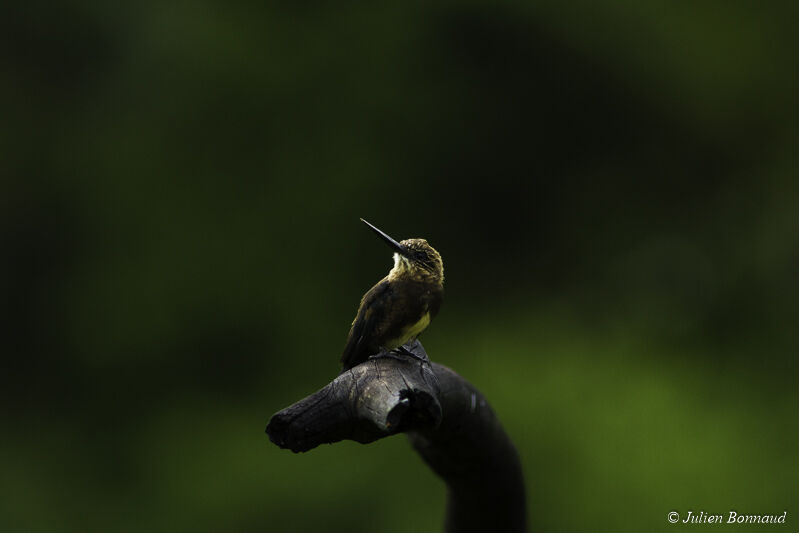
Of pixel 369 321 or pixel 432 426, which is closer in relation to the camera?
pixel 432 426

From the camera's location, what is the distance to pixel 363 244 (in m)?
3.54

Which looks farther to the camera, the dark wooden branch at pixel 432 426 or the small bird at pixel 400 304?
the small bird at pixel 400 304

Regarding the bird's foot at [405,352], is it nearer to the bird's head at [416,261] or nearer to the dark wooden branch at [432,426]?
the dark wooden branch at [432,426]

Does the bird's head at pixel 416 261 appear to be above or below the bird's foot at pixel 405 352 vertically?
above

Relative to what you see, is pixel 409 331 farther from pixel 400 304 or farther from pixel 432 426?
pixel 432 426

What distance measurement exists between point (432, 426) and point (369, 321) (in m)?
0.38

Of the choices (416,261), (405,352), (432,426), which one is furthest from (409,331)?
(432,426)

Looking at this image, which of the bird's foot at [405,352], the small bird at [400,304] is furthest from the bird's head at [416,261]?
the bird's foot at [405,352]

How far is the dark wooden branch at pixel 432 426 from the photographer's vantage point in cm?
126

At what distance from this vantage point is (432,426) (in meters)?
1.37

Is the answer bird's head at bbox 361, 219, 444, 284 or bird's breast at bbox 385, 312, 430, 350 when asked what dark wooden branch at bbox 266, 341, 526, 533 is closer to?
bird's breast at bbox 385, 312, 430, 350

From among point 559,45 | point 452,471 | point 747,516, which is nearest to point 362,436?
point 452,471

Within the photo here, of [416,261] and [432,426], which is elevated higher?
[416,261]

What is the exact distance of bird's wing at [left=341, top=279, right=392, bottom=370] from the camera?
1693 millimetres
